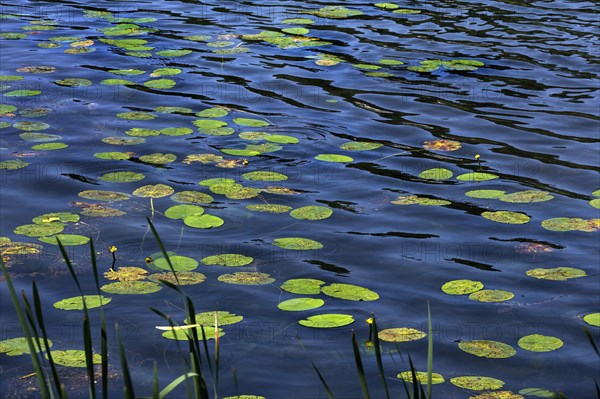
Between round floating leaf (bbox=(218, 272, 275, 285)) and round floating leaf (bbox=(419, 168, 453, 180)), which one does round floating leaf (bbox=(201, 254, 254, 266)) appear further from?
round floating leaf (bbox=(419, 168, 453, 180))

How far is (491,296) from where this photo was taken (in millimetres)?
4664

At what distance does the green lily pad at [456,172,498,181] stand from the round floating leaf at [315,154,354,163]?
0.80 m

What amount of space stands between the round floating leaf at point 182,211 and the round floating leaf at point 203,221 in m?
0.05

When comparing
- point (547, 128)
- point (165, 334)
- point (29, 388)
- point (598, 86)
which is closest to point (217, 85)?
point (547, 128)

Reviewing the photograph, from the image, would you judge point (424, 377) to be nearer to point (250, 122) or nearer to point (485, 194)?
point (485, 194)

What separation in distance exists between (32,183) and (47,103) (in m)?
1.71

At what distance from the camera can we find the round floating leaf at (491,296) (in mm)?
4637

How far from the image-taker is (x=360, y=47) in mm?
9320

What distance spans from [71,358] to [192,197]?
1994mm

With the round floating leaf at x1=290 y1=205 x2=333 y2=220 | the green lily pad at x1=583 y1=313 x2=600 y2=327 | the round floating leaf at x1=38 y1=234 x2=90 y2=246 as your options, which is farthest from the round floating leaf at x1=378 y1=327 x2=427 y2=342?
the round floating leaf at x1=38 y1=234 x2=90 y2=246

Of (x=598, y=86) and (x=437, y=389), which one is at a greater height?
(x=598, y=86)

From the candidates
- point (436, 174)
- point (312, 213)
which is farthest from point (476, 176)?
point (312, 213)

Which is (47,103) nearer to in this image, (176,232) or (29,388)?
(176,232)

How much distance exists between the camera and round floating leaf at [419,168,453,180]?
20.5ft
